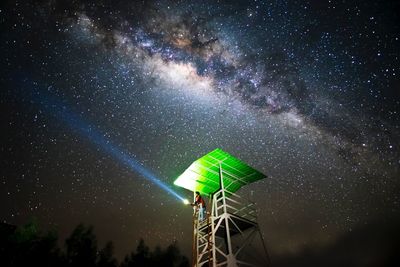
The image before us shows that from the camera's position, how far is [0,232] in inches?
1348

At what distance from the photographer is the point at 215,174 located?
16938mm

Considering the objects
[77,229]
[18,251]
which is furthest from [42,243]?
[77,229]

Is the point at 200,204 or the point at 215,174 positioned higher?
the point at 215,174

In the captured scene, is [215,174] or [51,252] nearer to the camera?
[215,174]

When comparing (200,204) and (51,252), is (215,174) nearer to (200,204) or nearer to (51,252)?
(200,204)

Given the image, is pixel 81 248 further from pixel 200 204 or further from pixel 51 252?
pixel 200 204

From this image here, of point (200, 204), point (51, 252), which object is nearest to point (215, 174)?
point (200, 204)

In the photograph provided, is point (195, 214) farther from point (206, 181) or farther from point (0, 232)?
point (0, 232)

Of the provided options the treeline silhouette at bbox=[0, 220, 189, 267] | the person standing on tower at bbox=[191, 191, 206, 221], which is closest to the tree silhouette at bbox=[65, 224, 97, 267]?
→ the treeline silhouette at bbox=[0, 220, 189, 267]

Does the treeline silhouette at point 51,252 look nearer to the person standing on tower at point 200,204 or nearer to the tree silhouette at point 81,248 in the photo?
the tree silhouette at point 81,248

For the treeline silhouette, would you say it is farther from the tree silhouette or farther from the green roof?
the green roof

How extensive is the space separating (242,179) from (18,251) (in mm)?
31194

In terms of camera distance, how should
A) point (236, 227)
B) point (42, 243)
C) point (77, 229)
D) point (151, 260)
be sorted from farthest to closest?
point (151, 260) < point (77, 229) < point (42, 243) < point (236, 227)

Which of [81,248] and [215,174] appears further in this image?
[81,248]
